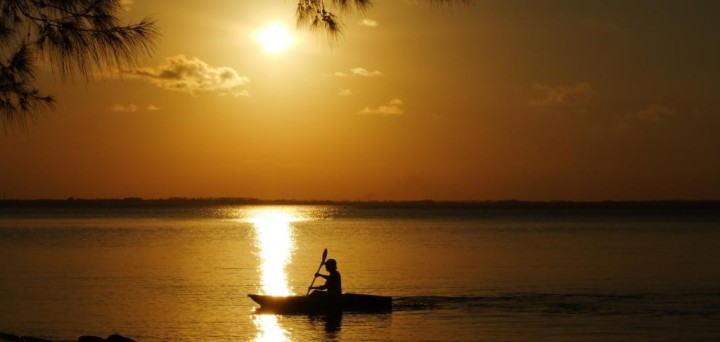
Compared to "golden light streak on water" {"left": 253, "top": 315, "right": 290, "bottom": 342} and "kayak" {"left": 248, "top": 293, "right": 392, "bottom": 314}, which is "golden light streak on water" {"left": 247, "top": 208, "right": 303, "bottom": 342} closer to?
"golden light streak on water" {"left": 253, "top": 315, "right": 290, "bottom": 342}

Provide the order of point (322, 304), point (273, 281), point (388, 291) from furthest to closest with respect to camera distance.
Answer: point (273, 281), point (388, 291), point (322, 304)

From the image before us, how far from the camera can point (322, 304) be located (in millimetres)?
27250

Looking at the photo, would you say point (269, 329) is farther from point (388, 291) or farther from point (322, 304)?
point (388, 291)

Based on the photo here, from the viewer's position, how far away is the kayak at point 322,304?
27.3 m

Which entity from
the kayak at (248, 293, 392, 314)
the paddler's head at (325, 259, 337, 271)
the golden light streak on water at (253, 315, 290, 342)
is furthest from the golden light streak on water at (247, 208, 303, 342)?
the paddler's head at (325, 259, 337, 271)

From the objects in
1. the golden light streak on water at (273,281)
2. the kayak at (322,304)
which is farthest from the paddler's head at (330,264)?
the golden light streak on water at (273,281)

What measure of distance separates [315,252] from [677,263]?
78.3 feet

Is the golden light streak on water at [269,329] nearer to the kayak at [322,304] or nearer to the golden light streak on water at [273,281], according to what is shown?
the golden light streak on water at [273,281]

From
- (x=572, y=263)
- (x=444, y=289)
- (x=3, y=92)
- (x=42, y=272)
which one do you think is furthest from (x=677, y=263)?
(x=3, y=92)

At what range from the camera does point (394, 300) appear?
31984mm

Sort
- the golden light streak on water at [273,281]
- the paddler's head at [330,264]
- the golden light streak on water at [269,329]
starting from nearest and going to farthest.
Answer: the golden light streak on water at [269,329] → the golden light streak on water at [273,281] → the paddler's head at [330,264]

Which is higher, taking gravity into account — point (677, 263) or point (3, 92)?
point (3, 92)

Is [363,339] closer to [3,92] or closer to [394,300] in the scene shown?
[394,300]

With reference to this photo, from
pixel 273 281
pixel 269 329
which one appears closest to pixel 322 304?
pixel 269 329
